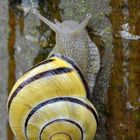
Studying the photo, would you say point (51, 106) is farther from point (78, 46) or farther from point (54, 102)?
point (78, 46)

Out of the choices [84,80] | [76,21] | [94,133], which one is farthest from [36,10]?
[94,133]

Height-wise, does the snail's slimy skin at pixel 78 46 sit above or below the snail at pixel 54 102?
above

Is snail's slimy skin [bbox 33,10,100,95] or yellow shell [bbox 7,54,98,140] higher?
snail's slimy skin [bbox 33,10,100,95]

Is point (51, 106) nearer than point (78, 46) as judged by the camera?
Yes

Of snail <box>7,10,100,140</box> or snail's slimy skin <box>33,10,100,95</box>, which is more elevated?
snail's slimy skin <box>33,10,100,95</box>

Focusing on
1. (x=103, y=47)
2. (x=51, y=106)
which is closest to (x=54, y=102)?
(x=51, y=106)
